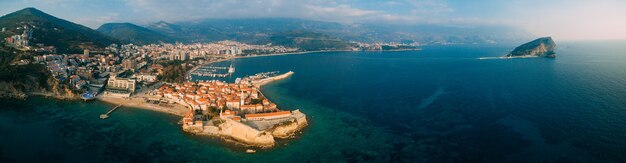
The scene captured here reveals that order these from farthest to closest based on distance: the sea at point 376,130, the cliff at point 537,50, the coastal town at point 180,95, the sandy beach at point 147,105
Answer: the cliff at point 537,50, the sandy beach at point 147,105, the coastal town at point 180,95, the sea at point 376,130

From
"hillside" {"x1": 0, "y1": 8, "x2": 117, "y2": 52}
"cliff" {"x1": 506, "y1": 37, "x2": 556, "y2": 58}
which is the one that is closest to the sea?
"hillside" {"x1": 0, "y1": 8, "x2": 117, "y2": 52}

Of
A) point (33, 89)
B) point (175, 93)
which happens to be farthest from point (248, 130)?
point (33, 89)

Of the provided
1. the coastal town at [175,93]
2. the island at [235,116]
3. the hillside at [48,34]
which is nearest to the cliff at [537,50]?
the coastal town at [175,93]

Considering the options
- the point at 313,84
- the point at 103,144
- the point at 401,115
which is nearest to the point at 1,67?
the point at 103,144

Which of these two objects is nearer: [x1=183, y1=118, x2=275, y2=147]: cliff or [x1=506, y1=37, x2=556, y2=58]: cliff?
[x1=183, y1=118, x2=275, y2=147]: cliff

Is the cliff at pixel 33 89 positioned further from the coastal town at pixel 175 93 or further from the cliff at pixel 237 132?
the cliff at pixel 237 132

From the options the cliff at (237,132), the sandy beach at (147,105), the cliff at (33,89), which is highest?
the cliff at (33,89)

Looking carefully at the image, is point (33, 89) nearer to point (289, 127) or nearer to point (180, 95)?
point (180, 95)

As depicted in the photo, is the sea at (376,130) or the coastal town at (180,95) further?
the coastal town at (180,95)

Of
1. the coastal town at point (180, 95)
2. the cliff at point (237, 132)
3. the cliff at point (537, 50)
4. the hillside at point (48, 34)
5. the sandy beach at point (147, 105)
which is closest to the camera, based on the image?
the cliff at point (237, 132)

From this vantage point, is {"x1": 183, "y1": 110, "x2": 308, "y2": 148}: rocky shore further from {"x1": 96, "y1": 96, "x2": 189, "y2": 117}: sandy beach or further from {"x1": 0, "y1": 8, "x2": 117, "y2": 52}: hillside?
{"x1": 0, "y1": 8, "x2": 117, "y2": 52}: hillside

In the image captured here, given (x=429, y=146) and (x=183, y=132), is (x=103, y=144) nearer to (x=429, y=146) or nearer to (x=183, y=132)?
(x=183, y=132)
